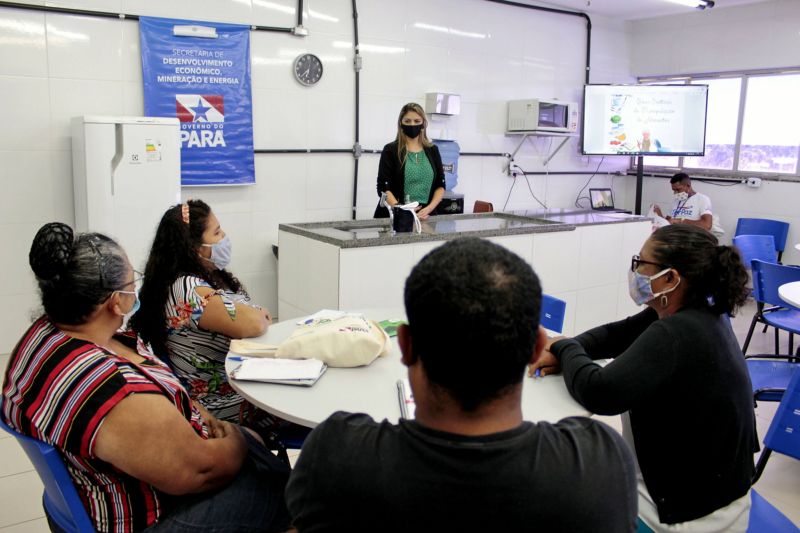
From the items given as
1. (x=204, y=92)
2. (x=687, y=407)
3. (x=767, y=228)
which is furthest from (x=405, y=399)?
(x=767, y=228)

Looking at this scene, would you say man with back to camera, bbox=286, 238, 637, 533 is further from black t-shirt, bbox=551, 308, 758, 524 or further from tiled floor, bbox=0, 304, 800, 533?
tiled floor, bbox=0, 304, 800, 533

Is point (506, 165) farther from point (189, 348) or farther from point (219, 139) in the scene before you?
point (189, 348)

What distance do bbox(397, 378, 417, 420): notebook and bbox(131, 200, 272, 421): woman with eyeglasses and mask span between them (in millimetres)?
646

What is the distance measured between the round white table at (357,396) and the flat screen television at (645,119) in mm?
5467

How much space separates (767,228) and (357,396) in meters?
5.51

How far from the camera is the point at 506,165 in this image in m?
6.66

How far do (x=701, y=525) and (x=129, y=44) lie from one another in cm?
442

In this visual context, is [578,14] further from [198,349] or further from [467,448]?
[467,448]

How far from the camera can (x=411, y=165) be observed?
4621 mm

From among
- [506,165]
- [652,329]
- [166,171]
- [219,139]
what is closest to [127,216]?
[166,171]

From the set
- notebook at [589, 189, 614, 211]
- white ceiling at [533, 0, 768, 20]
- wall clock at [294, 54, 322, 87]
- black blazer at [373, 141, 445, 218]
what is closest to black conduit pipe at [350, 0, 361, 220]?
wall clock at [294, 54, 322, 87]

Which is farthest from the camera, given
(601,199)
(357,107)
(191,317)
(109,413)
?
(601,199)

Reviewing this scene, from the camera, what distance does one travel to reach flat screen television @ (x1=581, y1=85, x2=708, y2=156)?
264 inches

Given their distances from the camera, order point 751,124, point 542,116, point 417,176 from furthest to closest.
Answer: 1. point 751,124
2. point 542,116
3. point 417,176
